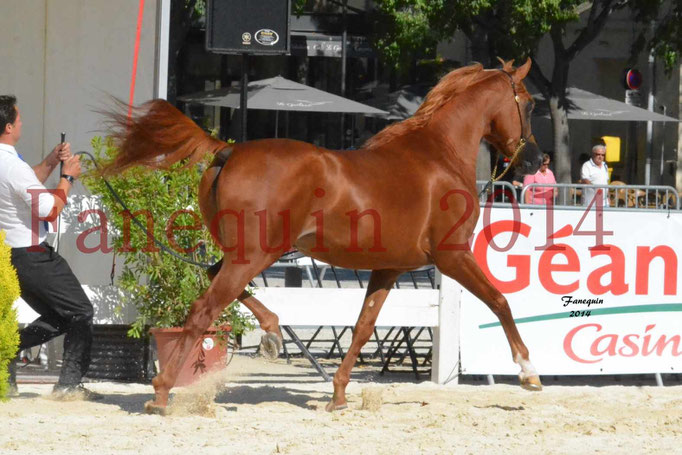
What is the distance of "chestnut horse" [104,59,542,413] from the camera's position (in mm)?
6066

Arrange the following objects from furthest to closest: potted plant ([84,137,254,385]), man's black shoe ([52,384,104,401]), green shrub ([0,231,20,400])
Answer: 1. potted plant ([84,137,254,385])
2. man's black shoe ([52,384,104,401])
3. green shrub ([0,231,20,400])

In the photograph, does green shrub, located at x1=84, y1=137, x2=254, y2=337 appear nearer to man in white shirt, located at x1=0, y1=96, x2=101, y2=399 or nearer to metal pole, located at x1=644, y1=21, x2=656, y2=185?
man in white shirt, located at x1=0, y1=96, x2=101, y2=399

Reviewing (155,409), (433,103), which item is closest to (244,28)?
(433,103)

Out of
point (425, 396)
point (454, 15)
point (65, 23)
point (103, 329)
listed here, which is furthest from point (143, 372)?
point (454, 15)

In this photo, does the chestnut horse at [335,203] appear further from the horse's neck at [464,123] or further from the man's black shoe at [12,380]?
the man's black shoe at [12,380]

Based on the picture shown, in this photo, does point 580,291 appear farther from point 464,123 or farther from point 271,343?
point 271,343

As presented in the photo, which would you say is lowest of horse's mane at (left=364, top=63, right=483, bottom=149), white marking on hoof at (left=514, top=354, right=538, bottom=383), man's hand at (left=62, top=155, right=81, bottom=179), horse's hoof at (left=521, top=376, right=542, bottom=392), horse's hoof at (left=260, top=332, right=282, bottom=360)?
horse's hoof at (left=521, top=376, right=542, bottom=392)

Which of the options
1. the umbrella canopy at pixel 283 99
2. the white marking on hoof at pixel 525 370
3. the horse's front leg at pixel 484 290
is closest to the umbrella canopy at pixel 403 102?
the umbrella canopy at pixel 283 99

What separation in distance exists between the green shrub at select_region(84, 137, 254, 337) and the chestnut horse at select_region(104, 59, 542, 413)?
0.96 m

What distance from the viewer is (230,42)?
29.4ft

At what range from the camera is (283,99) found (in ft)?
53.4

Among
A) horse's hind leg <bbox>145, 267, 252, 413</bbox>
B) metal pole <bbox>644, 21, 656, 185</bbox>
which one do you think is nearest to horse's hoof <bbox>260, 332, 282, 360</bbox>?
horse's hind leg <bbox>145, 267, 252, 413</bbox>

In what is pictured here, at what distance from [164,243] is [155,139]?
52.9 inches

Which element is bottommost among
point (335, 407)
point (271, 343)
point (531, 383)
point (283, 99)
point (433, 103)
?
point (335, 407)
